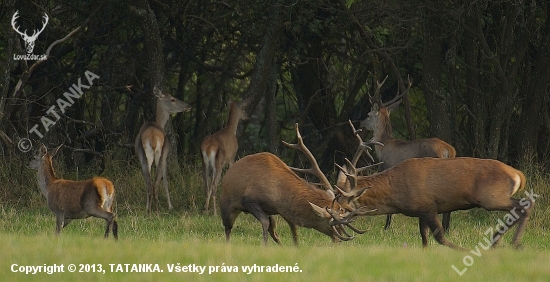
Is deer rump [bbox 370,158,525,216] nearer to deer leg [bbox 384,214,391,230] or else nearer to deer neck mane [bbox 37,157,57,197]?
deer leg [bbox 384,214,391,230]

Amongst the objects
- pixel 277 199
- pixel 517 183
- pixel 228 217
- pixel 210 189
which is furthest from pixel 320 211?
pixel 210 189

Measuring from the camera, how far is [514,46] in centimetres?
1606

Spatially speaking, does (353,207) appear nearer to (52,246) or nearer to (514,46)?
(52,246)

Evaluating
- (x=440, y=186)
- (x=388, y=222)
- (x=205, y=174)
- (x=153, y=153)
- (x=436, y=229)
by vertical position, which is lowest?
(x=388, y=222)

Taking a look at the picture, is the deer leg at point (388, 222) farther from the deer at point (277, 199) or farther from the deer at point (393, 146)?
the deer at point (277, 199)

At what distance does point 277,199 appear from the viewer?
988 centimetres

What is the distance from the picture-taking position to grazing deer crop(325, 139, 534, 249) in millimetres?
9500

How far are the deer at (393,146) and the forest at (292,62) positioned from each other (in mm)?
968

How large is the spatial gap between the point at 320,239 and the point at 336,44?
6.88 m

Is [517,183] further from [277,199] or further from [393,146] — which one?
[393,146]

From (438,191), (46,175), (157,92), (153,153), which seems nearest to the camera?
(438,191)

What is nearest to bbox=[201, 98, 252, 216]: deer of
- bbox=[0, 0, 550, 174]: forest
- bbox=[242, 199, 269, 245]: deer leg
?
bbox=[0, 0, 550, 174]: forest

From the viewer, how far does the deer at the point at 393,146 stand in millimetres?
12977

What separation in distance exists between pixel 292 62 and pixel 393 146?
4.35 metres
